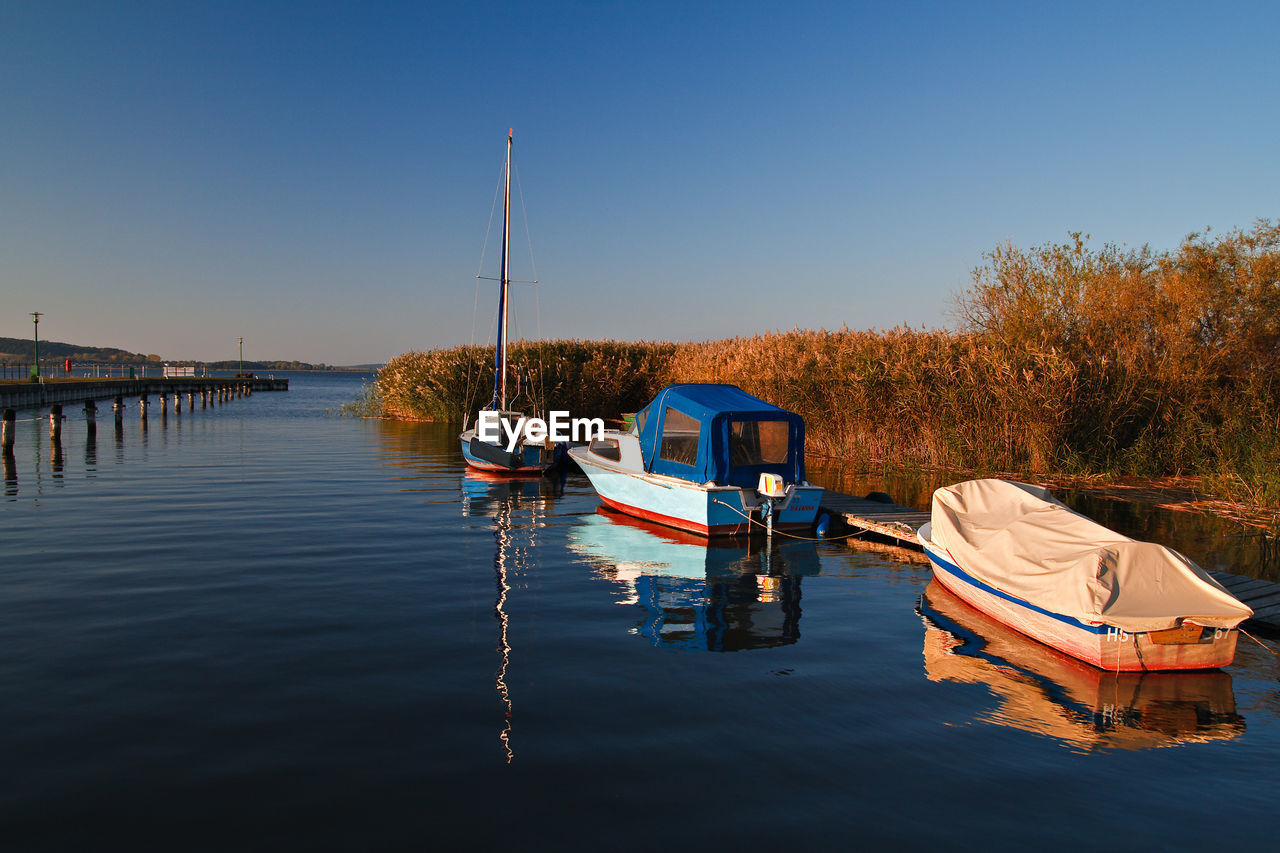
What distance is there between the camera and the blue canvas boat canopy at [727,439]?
14.5m

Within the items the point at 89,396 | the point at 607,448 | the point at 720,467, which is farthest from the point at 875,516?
the point at 89,396

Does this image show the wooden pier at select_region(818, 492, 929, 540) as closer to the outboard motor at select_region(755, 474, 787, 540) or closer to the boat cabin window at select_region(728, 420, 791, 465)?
the boat cabin window at select_region(728, 420, 791, 465)

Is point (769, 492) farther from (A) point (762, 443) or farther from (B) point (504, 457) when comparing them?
(B) point (504, 457)

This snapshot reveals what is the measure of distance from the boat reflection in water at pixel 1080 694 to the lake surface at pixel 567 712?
0.12 feet

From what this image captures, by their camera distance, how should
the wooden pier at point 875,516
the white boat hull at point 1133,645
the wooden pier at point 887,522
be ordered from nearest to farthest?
the white boat hull at point 1133,645 < the wooden pier at point 887,522 < the wooden pier at point 875,516

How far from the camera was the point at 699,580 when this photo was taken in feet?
38.5

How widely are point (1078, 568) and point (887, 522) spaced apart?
6600 mm

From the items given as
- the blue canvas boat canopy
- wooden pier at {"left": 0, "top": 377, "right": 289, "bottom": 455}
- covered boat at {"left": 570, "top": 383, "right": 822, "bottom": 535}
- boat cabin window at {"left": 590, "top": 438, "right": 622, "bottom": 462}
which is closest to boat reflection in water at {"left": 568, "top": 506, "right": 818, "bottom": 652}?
covered boat at {"left": 570, "top": 383, "right": 822, "bottom": 535}

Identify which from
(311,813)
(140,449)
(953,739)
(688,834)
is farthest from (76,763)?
(140,449)

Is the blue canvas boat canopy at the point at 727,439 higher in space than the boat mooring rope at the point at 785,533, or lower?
higher

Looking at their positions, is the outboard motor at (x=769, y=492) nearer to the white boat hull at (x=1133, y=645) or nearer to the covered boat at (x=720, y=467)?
the covered boat at (x=720, y=467)

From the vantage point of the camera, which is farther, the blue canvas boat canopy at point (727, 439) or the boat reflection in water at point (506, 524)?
the blue canvas boat canopy at point (727, 439)

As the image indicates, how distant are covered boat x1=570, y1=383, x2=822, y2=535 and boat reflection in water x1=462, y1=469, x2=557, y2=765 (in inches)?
105

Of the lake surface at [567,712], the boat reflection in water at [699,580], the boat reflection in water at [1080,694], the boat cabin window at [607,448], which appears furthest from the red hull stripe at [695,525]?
the boat reflection in water at [1080,694]
